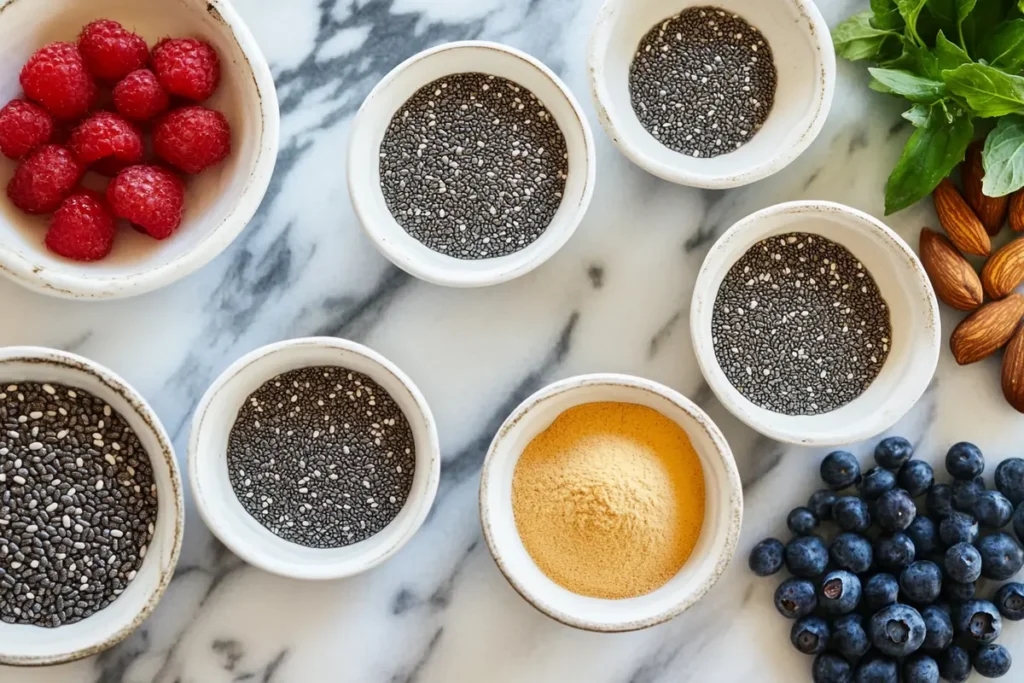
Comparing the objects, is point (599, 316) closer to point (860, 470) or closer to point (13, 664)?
point (860, 470)

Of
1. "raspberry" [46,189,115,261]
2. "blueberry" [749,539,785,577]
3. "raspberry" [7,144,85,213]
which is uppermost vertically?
"raspberry" [7,144,85,213]

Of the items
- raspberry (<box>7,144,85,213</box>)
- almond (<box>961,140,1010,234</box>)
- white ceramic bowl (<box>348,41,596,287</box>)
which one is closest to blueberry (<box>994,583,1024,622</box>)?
almond (<box>961,140,1010,234</box>)

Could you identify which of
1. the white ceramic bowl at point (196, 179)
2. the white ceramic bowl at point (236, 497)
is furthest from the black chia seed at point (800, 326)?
the white ceramic bowl at point (196, 179)

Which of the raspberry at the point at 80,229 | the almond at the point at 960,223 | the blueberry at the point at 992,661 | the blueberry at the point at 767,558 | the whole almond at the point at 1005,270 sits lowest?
the blueberry at the point at 992,661

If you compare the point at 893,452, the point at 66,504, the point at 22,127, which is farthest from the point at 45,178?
the point at 893,452

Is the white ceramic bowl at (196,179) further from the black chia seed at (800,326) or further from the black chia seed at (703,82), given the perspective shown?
the black chia seed at (800,326)

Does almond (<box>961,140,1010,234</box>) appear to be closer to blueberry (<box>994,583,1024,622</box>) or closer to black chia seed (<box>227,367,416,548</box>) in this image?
blueberry (<box>994,583,1024,622</box>)

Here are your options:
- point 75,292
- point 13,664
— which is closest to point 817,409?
point 75,292

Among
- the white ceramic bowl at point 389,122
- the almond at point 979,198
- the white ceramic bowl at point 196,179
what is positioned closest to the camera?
the white ceramic bowl at point 196,179
